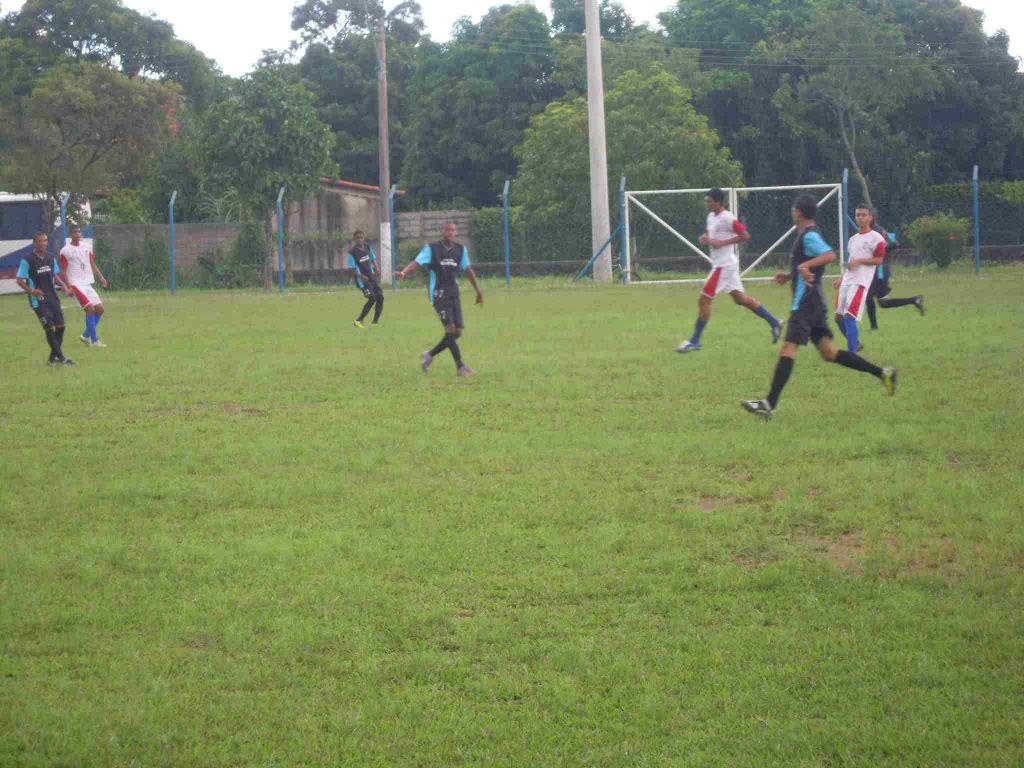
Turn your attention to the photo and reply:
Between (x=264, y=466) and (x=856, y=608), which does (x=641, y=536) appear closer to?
(x=856, y=608)

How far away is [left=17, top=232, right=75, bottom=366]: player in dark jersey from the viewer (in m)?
15.4

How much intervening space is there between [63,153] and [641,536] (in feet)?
114

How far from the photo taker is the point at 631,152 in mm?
37750

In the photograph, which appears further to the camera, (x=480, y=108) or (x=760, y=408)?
(x=480, y=108)

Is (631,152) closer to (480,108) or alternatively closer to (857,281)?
(480,108)

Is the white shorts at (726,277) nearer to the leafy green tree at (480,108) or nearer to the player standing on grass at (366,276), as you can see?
the player standing on grass at (366,276)

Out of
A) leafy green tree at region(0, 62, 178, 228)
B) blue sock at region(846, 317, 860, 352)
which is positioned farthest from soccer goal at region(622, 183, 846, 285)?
blue sock at region(846, 317, 860, 352)

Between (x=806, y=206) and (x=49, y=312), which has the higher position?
(x=806, y=206)

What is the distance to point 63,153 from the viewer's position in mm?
37344

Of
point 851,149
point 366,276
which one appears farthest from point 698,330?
point 851,149

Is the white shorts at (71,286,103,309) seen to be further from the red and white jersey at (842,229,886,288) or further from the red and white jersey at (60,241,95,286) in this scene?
the red and white jersey at (842,229,886,288)

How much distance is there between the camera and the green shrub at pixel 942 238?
32.6m

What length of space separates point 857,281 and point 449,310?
4134 mm

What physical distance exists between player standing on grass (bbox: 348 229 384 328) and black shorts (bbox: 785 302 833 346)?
457 inches
